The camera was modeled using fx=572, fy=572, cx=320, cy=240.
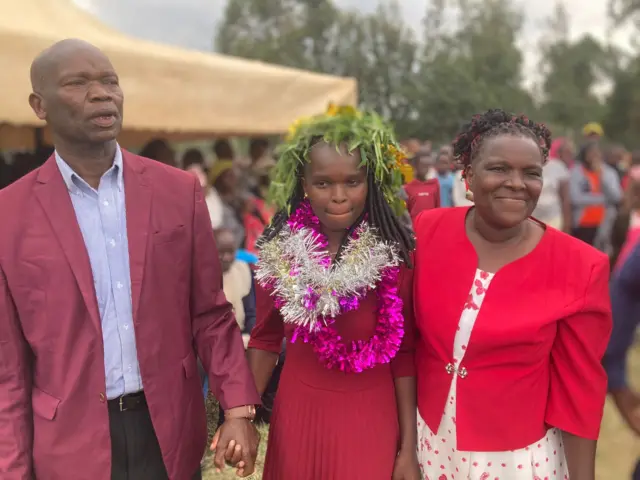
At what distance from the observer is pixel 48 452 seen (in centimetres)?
172

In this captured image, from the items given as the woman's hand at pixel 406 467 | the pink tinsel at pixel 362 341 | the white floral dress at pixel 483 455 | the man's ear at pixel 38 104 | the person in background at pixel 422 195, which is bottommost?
the woman's hand at pixel 406 467

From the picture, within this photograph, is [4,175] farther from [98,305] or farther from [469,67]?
[469,67]

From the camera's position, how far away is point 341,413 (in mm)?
2027

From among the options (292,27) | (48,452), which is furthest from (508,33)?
(48,452)

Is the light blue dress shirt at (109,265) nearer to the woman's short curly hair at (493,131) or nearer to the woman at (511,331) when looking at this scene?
the woman at (511,331)

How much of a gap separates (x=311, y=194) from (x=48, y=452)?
45.6 inches

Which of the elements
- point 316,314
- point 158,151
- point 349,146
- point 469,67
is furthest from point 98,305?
point 469,67

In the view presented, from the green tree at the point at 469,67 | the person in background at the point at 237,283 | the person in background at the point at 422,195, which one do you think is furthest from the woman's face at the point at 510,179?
the green tree at the point at 469,67

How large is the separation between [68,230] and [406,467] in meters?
1.39

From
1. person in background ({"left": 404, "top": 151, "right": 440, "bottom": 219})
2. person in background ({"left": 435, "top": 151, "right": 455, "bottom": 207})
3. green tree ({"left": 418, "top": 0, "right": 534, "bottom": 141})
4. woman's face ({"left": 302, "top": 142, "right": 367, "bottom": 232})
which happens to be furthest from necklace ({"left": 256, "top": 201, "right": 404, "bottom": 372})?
green tree ({"left": 418, "top": 0, "right": 534, "bottom": 141})

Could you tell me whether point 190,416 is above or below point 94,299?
below

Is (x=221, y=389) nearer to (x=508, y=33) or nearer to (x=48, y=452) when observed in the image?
(x=48, y=452)

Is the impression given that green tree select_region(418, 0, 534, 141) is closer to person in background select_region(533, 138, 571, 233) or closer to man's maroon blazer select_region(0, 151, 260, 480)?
person in background select_region(533, 138, 571, 233)

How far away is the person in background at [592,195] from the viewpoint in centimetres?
706
